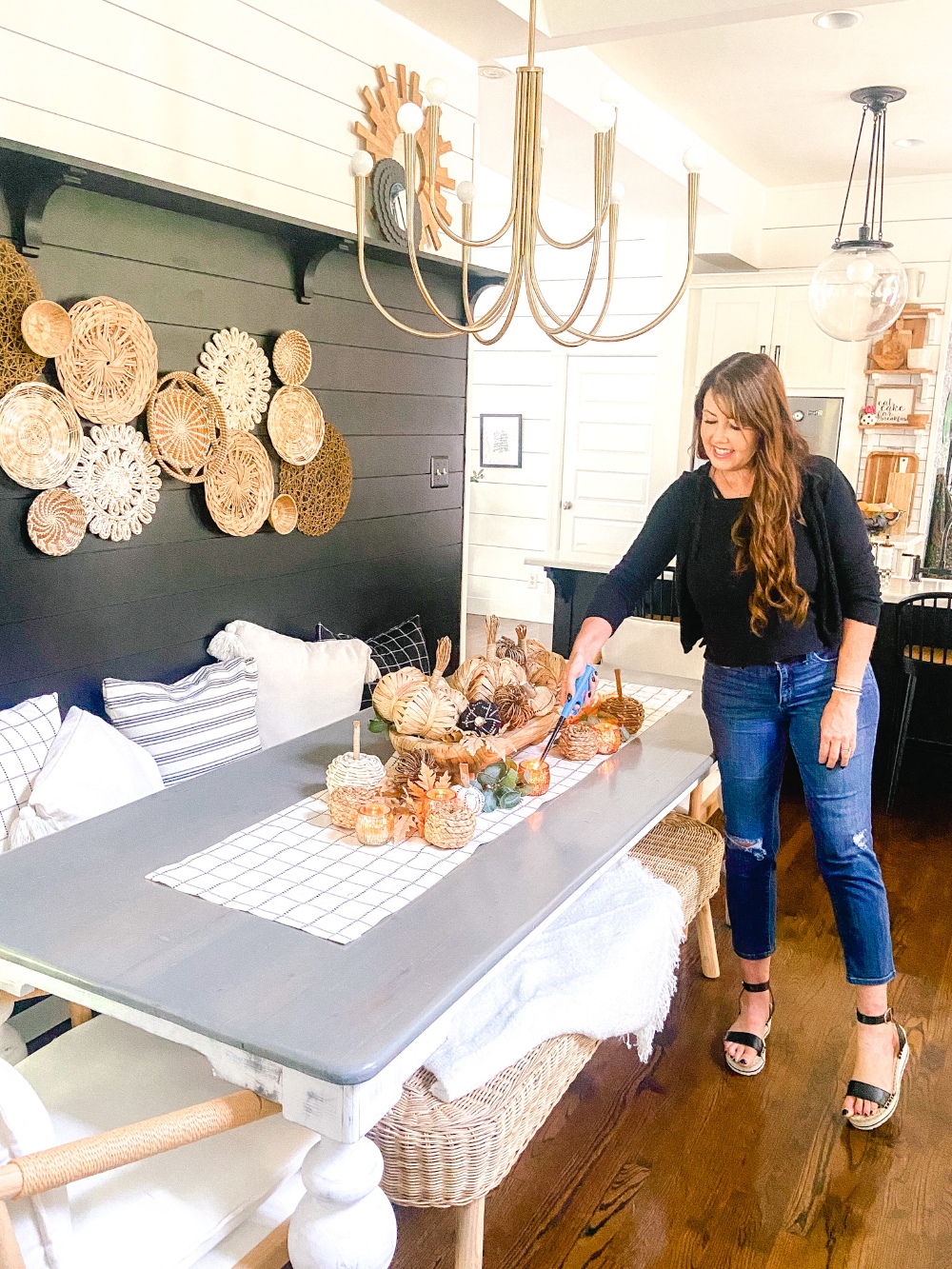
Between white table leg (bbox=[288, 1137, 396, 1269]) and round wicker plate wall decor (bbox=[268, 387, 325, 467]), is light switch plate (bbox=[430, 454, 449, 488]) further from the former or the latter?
white table leg (bbox=[288, 1137, 396, 1269])

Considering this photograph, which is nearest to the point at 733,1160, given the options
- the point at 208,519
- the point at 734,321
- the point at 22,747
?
the point at 22,747

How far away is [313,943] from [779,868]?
2.39 metres

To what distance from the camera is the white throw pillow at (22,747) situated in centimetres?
199

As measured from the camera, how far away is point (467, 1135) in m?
1.48

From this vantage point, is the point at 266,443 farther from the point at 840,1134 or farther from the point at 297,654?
the point at 840,1134

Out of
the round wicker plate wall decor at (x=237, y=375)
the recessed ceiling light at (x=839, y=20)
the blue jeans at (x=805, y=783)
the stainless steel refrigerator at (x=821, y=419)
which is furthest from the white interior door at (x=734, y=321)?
the blue jeans at (x=805, y=783)

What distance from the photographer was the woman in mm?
2055

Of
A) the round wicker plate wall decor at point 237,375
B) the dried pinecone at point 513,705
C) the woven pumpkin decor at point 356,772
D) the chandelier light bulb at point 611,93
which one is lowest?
the woven pumpkin decor at point 356,772

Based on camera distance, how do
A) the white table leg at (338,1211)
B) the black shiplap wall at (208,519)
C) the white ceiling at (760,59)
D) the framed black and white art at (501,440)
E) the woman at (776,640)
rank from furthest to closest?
the framed black and white art at (501,440)
the white ceiling at (760,59)
the black shiplap wall at (208,519)
the woman at (776,640)
the white table leg at (338,1211)

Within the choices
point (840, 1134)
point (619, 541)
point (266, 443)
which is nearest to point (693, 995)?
point (840, 1134)

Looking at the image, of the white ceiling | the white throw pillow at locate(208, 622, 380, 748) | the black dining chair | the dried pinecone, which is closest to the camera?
the dried pinecone

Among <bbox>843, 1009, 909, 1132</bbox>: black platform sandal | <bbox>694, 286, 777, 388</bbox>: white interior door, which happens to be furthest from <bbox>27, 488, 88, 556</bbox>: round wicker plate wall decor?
<bbox>694, 286, 777, 388</bbox>: white interior door

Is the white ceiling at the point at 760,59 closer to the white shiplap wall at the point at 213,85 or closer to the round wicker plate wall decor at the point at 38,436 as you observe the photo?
the white shiplap wall at the point at 213,85

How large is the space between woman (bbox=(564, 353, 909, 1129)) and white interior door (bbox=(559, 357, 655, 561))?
4.49 m
